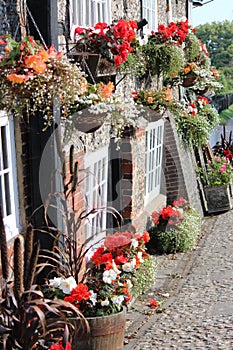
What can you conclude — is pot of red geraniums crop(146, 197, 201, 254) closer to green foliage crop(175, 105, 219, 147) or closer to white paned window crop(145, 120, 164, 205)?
white paned window crop(145, 120, 164, 205)

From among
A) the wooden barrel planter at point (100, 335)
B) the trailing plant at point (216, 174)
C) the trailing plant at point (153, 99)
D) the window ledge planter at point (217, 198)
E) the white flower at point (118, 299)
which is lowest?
the window ledge planter at point (217, 198)

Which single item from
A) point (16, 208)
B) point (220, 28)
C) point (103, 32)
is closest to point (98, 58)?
point (103, 32)

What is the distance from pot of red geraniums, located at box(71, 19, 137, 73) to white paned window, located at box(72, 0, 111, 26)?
0.15 m

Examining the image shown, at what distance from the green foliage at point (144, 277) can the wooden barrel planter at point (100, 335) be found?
196cm

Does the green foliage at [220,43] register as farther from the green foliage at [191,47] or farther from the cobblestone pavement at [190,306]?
the cobblestone pavement at [190,306]

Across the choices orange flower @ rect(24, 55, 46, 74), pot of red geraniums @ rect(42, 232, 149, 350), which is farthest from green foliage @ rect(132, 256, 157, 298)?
orange flower @ rect(24, 55, 46, 74)

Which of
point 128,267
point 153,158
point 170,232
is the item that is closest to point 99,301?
point 128,267

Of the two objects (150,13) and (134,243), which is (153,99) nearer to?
(150,13)

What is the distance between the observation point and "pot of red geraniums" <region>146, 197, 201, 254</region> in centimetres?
1020

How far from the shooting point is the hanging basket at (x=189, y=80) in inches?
474

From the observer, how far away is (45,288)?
236 inches

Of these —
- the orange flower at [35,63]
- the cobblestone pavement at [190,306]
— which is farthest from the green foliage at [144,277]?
the orange flower at [35,63]

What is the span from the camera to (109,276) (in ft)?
19.9

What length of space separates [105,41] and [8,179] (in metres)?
2.26
